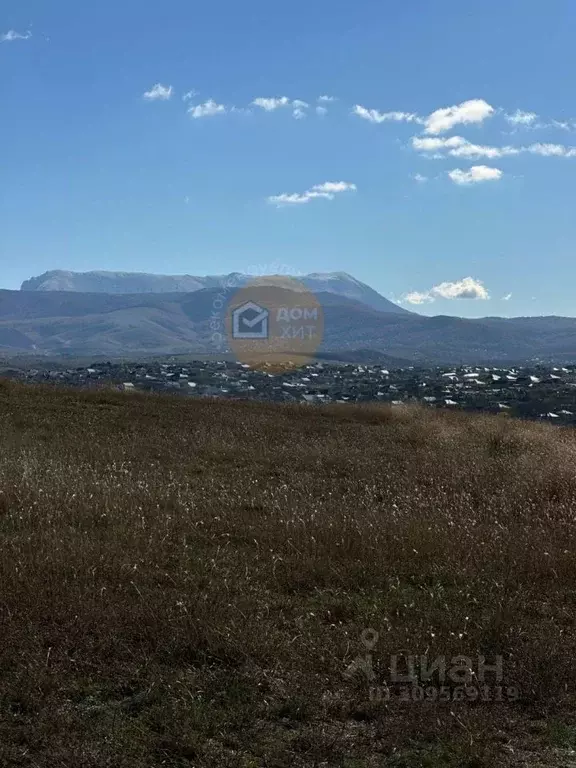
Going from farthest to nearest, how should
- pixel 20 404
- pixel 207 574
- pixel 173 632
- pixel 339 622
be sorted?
1. pixel 20 404
2. pixel 207 574
3. pixel 339 622
4. pixel 173 632

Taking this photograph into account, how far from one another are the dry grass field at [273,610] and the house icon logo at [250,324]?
92.0 meters

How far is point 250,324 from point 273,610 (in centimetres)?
11252

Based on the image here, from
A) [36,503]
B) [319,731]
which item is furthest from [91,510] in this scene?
[319,731]

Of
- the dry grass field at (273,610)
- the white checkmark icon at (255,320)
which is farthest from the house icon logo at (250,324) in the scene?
the dry grass field at (273,610)

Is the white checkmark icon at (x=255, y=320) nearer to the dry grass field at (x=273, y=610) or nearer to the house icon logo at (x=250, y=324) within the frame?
the house icon logo at (x=250, y=324)

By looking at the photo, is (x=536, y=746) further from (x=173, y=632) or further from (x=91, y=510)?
(x=91, y=510)

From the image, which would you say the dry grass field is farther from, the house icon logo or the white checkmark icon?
the house icon logo

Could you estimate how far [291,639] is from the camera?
4.68 metres

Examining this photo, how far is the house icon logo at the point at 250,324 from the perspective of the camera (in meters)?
103

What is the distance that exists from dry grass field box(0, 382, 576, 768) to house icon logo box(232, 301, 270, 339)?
92.0m

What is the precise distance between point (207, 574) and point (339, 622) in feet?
4.80

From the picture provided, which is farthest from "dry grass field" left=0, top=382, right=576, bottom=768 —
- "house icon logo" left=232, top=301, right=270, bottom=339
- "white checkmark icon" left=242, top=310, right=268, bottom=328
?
"house icon logo" left=232, top=301, right=270, bottom=339

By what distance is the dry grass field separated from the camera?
3.48 m

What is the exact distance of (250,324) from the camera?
11669cm
